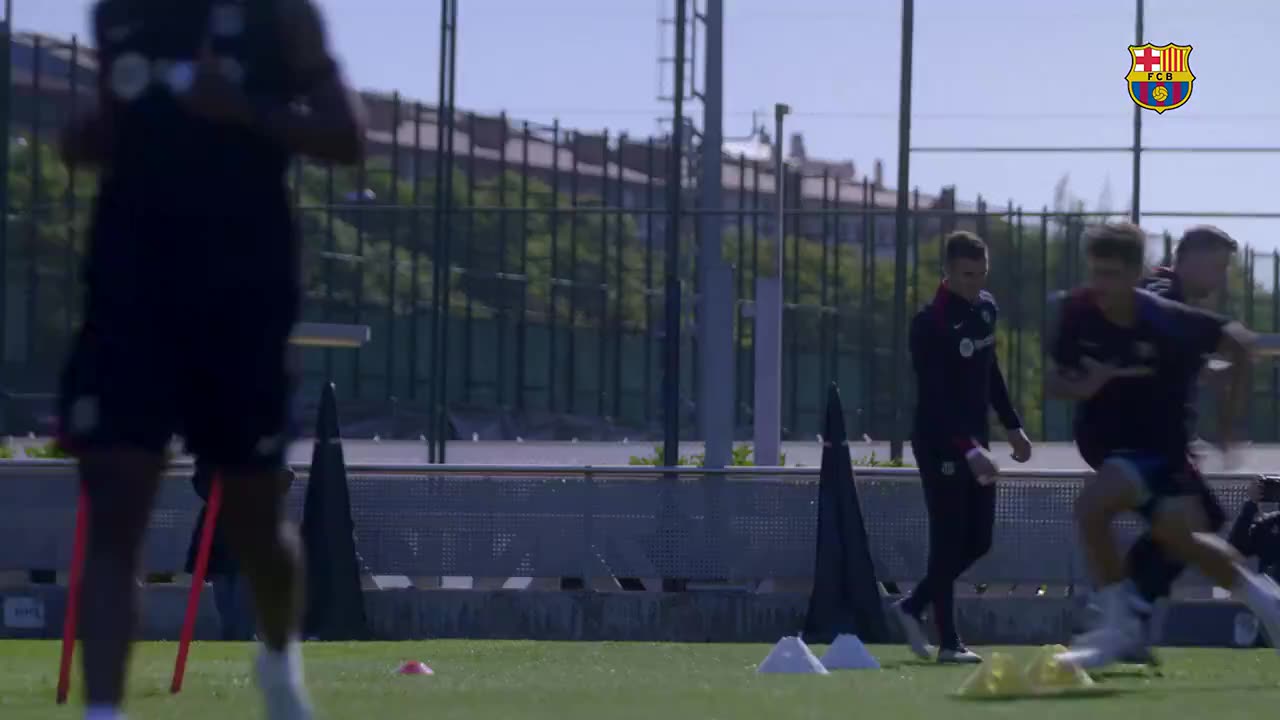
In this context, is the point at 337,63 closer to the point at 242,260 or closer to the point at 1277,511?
the point at 242,260

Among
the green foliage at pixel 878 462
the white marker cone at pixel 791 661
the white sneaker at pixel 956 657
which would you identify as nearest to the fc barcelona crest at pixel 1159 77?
the green foliage at pixel 878 462

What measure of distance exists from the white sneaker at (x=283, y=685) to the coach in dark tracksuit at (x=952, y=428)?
541cm

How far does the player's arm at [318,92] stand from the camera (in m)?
3.38

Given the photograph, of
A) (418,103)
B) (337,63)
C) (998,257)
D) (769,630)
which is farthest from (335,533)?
(998,257)

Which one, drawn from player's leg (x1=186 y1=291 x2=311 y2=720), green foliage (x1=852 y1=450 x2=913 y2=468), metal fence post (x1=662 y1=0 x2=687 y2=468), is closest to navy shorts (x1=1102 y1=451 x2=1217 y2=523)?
player's leg (x1=186 y1=291 x2=311 y2=720)

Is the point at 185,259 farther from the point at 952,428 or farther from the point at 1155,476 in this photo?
the point at 952,428

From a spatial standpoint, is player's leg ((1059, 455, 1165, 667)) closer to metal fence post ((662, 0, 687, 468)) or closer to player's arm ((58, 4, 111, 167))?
player's arm ((58, 4, 111, 167))

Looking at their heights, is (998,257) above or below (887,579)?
above

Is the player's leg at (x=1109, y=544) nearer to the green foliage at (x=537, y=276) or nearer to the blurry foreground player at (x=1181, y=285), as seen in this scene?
the blurry foreground player at (x=1181, y=285)

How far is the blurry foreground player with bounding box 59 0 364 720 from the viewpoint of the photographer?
10.5 ft

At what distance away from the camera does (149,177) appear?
3.28 meters

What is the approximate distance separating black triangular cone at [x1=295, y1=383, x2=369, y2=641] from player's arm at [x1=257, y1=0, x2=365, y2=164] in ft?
23.9

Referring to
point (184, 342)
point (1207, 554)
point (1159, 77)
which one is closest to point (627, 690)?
point (1207, 554)

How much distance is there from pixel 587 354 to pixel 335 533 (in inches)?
1381
